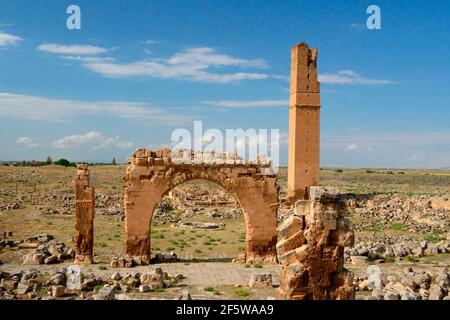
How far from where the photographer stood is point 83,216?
17172mm

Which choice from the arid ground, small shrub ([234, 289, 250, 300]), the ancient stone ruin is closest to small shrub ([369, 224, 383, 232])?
the arid ground

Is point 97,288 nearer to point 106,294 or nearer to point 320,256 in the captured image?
point 106,294

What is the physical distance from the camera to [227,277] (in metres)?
15.8

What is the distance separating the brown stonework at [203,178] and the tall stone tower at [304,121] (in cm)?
1577

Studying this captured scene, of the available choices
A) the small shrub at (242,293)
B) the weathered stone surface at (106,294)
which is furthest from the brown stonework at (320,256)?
the weathered stone surface at (106,294)

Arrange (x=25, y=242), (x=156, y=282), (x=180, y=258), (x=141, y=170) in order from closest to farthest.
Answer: (x=156, y=282)
(x=141, y=170)
(x=180, y=258)
(x=25, y=242)

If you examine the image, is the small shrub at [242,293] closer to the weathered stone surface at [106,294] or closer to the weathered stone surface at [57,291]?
the weathered stone surface at [106,294]

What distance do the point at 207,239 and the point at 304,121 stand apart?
1323 cm

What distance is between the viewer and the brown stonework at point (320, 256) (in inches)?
323

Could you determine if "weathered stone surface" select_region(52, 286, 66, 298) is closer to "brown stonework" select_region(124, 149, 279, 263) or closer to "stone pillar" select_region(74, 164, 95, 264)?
"stone pillar" select_region(74, 164, 95, 264)

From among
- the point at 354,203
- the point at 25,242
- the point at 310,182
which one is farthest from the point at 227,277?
the point at 354,203

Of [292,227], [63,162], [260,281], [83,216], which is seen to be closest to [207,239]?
[83,216]
